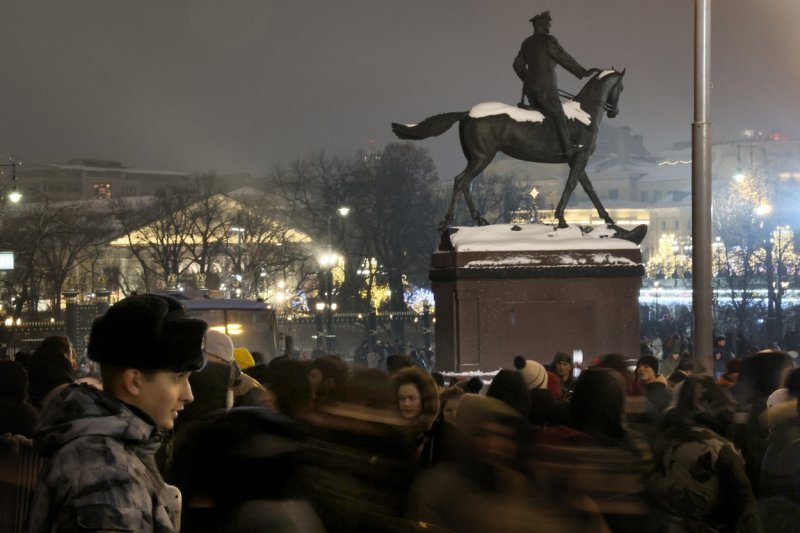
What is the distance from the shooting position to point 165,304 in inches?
135

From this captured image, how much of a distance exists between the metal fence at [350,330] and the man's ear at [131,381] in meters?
40.7

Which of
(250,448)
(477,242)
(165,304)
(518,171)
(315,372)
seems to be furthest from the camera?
(518,171)

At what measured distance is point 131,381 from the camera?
132 inches

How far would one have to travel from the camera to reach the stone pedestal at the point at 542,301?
18.6 meters

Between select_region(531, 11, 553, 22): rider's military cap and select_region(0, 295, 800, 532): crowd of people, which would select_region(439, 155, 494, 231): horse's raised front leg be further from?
select_region(0, 295, 800, 532): crowd of people

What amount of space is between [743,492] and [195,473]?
2.63 metres

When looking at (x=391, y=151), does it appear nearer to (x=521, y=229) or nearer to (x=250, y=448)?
(x=521, y=229)

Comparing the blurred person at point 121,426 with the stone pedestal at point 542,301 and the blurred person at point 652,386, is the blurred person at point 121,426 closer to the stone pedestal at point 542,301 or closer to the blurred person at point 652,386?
the blurred person at point 652,386

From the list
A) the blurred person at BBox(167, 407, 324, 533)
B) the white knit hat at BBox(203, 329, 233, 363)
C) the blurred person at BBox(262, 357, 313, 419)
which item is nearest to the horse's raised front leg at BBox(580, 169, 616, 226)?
the white knit hat at BBox(203, 329, 233, 363)

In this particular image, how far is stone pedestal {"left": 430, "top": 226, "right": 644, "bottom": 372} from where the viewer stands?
18578 millimetres

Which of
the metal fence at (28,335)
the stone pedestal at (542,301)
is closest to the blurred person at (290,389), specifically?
the stone pedestal at (542,301)

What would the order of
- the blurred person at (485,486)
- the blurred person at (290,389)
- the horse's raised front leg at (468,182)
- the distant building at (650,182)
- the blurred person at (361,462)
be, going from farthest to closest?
1. the distant building at (650,182)
2. the horse's raised front leg at (468,182)
3. the blurred person at (290,389)
4. the blurred person at (361,462)
5. the blurred person at (485,486)

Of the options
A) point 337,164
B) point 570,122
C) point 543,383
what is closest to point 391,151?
point 337,164

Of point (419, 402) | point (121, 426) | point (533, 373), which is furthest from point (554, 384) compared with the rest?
point (121, 426)
